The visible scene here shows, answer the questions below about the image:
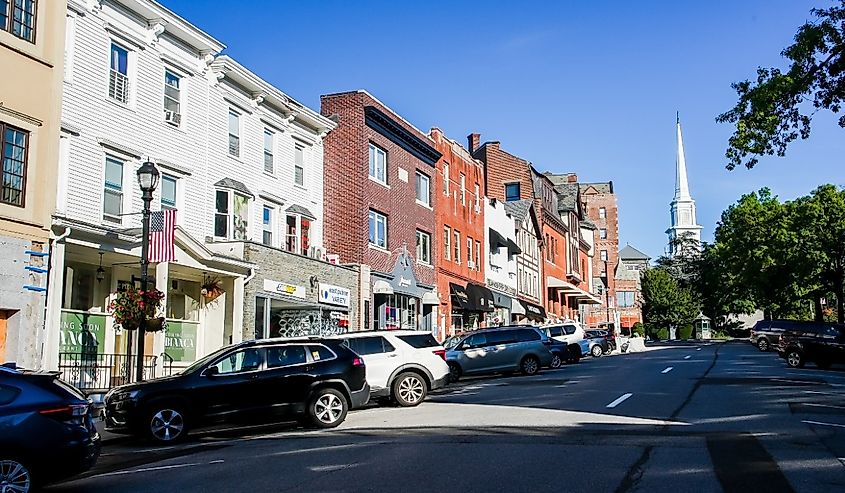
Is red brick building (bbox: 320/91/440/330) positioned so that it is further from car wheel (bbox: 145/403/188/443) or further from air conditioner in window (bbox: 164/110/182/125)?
car wheel (bbox: 145/403/188/443)

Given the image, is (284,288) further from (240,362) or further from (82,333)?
(240,362)

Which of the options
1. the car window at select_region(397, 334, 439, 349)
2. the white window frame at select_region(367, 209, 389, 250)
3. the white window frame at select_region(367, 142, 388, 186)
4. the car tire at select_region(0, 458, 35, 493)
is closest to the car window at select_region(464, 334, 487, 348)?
the white window frame at select_region(367, 209, 389, 250)

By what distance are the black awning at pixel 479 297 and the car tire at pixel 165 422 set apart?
28927mm

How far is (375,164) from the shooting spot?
112 ft

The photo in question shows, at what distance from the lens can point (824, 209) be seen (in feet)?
166

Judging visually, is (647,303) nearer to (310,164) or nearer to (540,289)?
(540,289)

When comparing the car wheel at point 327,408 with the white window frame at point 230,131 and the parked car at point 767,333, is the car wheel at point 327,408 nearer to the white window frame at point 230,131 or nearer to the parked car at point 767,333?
the white window frame at point 230,131

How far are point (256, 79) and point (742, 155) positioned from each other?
14.5 m

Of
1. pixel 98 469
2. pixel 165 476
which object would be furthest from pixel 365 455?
pixel 98 469

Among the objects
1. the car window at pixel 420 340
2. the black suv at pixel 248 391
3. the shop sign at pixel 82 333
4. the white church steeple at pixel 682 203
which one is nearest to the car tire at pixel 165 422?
the black suv at pixel 248 391

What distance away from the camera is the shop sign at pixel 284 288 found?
1017 inches

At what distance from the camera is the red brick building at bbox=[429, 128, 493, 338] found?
40625 mm

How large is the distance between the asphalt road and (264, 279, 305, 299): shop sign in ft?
26.6

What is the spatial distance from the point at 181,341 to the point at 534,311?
37.8m
